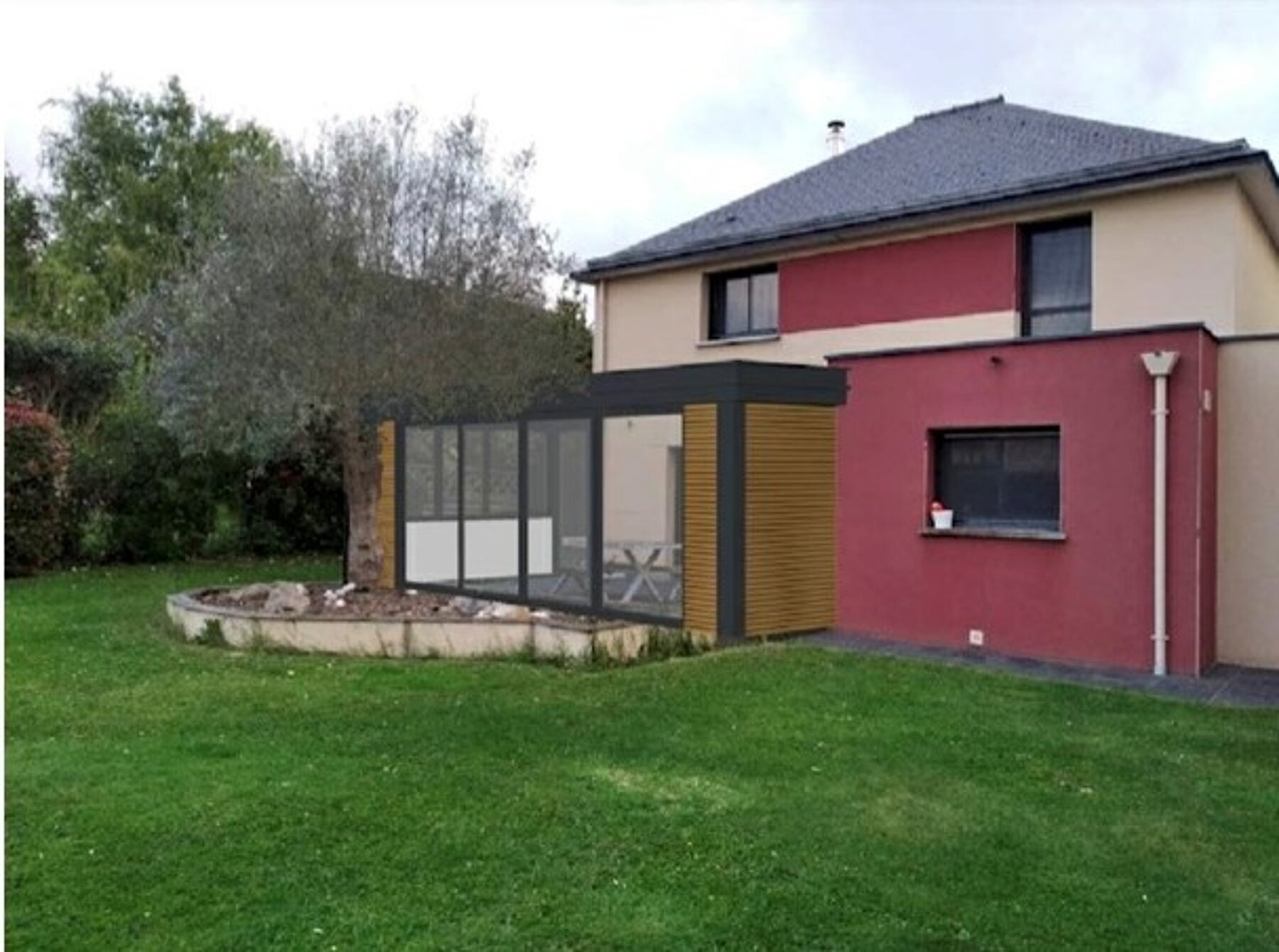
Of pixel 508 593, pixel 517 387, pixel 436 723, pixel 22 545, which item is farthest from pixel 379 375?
pixel 22 545

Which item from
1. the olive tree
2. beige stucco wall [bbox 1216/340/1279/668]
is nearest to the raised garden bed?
the olive tree

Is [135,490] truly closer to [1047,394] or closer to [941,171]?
[941,171]

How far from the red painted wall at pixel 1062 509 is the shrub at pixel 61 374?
51.7 feet

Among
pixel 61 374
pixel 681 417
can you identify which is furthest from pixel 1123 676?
pixel 61 374

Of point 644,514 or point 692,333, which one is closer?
point 644,514

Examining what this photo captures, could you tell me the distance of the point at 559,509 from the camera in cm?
1267

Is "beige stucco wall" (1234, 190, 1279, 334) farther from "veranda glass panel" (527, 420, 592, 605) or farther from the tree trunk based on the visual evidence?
the tree trunk

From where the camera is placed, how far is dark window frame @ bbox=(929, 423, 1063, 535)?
10.1 meters

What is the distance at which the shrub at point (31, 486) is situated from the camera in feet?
52.7

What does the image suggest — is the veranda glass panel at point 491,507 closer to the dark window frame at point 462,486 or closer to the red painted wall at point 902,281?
the dark window frame at point 462,486

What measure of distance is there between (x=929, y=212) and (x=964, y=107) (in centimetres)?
561

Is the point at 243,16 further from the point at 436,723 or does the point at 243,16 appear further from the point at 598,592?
the point at 436,723

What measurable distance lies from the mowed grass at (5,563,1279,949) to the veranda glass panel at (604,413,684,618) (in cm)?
281

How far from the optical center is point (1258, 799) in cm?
570
